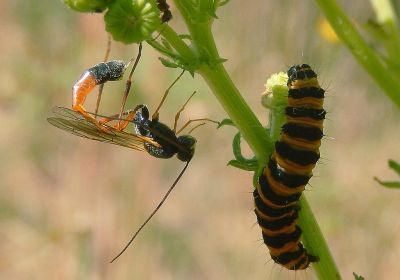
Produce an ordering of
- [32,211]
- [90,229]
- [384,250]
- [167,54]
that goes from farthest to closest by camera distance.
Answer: [32,211] < [384,250] < [90,229] < [167,54]

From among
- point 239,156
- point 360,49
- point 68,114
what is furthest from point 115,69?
point 360,49

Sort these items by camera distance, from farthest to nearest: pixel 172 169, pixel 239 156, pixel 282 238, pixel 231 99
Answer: pixel 172 169, pixel 282 238, pixel 239 156, pixel 231 99

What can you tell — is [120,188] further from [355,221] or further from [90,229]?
[355,221]

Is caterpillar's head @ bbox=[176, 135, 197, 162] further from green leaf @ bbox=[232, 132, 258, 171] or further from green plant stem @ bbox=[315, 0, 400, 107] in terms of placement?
green plant stem @ bbox=[315, 0, 400, 107]

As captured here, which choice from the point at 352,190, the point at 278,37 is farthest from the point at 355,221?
the point at 278,37

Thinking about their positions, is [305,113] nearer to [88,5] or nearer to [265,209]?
[265,209]

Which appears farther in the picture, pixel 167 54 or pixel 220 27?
pixel 220 27
